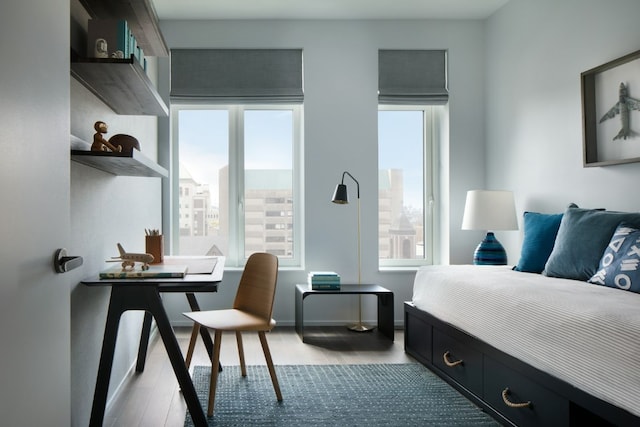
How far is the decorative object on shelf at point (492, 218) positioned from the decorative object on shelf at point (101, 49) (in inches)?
112

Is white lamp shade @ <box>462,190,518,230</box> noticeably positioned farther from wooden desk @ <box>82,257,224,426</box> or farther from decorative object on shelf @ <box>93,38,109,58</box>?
decorative object on shelf @ <box>93,38,109,58</box>

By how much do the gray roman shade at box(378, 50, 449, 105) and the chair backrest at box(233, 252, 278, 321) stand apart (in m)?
2.23

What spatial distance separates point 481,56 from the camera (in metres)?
4.79

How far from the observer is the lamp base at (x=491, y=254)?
13.1ft

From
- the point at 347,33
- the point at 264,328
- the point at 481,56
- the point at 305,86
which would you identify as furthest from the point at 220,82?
the point at 264,328

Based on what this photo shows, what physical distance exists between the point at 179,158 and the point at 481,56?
287 cm

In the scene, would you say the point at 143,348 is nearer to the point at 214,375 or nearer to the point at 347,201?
the point at 214,375

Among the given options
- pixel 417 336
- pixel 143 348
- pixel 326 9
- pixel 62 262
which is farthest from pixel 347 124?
pixel 62 262

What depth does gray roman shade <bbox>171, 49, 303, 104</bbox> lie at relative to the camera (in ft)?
15.2

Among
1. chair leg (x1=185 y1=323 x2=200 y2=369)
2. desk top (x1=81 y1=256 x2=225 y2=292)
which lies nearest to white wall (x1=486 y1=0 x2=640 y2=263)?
desk top (x1=81 y1=256 x2=225 y2=292)

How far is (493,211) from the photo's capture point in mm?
4043

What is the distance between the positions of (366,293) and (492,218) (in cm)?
111

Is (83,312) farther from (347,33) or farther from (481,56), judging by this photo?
(481,56)

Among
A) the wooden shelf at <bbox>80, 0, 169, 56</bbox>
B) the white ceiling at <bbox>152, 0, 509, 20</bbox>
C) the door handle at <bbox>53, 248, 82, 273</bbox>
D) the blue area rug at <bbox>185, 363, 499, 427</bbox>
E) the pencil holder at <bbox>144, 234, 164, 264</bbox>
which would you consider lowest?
the blue area rug at <bbox>185, 363, 499, 427</bbox>
